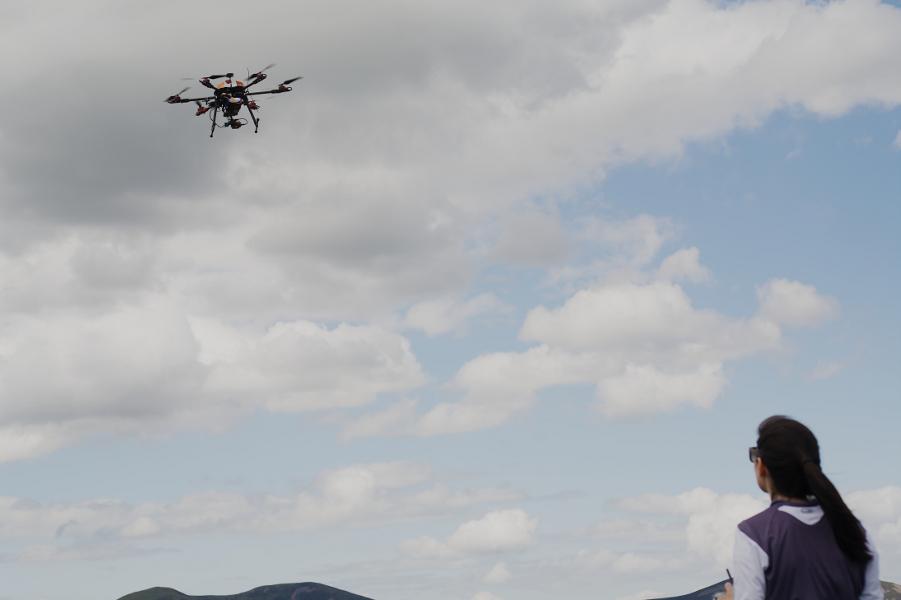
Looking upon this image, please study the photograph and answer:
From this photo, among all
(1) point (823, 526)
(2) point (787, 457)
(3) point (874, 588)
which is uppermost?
(2) point (787, 457)

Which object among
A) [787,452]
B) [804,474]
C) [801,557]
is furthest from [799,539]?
[787,452]

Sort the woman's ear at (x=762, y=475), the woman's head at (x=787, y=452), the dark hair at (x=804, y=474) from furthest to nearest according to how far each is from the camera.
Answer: the woman's ear at (x=762, y=475) < the woman's head at (x=787, y=452) < the dark hair at (x=804, y=474)

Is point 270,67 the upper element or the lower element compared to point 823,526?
upper

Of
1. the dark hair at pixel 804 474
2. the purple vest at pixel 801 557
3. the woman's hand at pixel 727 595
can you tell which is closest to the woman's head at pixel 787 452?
the dark hair at pixel 804 474

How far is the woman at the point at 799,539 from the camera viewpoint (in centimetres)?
1164

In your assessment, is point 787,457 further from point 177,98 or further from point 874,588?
point 177,98

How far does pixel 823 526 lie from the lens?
39.0 ft

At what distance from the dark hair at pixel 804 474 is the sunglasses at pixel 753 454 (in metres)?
0.06

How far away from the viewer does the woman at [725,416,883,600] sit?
11.6 meters

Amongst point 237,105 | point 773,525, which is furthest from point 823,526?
point 237,105

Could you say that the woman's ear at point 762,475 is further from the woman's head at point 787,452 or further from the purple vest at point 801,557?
the purple vest at point 801,557

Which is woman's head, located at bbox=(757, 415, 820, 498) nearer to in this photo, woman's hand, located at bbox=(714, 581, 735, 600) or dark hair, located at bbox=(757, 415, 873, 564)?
dark hair, located at bbox=(757, 415, 873, 564)

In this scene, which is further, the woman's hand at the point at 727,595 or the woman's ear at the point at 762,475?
the woman's ear at the point at 762,475

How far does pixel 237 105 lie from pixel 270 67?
4.67 metres
